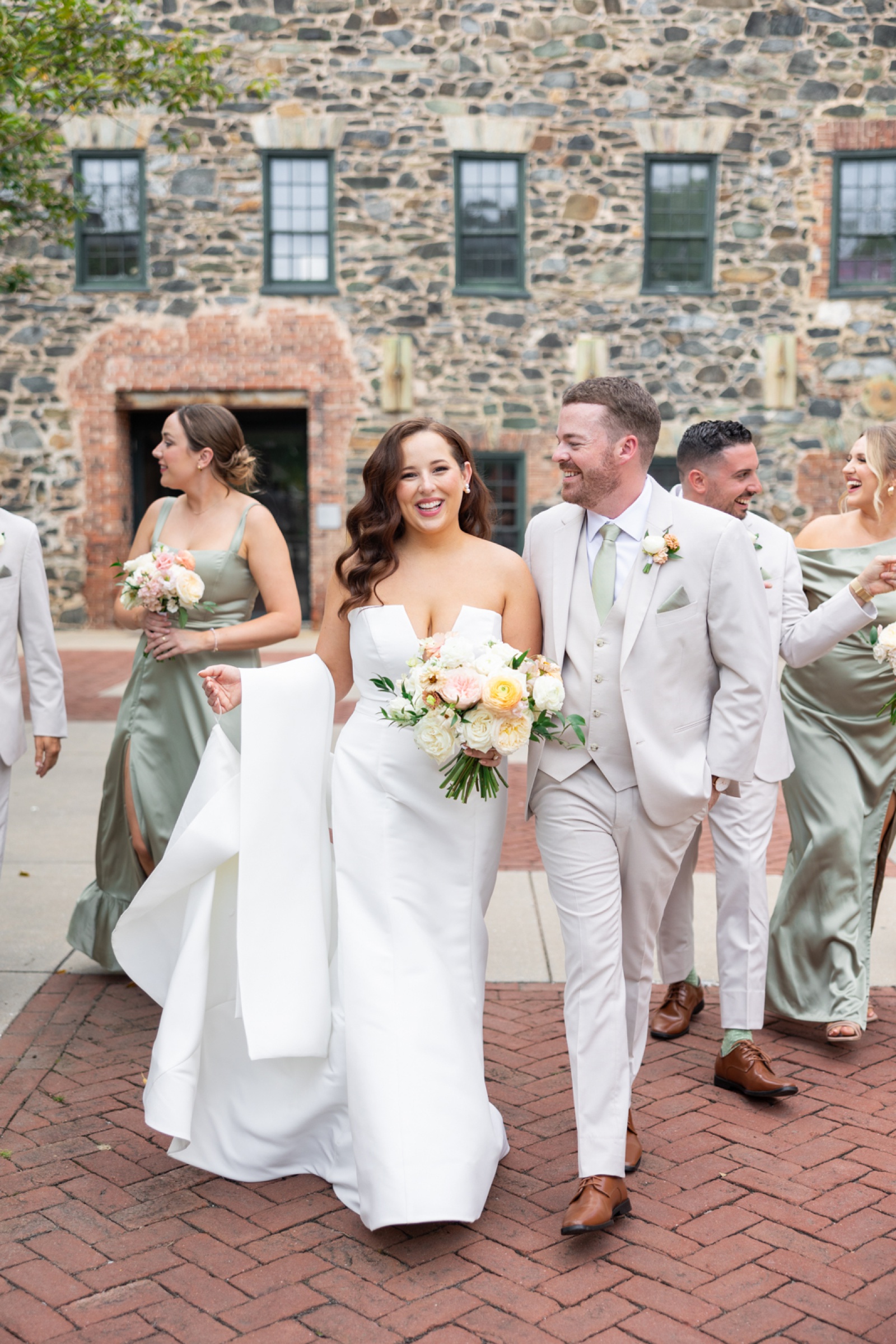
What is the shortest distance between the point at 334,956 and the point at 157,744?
5.51 feet

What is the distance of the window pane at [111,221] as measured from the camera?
16.8 meters

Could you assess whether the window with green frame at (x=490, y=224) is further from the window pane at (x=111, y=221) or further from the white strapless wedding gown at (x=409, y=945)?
the white strapless wedding gown at (x=409, y=945)

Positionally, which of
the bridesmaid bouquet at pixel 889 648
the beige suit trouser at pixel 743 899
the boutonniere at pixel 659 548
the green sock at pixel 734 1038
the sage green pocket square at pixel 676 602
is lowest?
the green sock at pixel 734 1038

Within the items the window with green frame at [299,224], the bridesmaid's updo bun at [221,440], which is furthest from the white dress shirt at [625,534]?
Result: the window with green frame at [299,224]

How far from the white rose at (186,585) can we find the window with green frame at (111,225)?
1304 cm

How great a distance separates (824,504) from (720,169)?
175 inches

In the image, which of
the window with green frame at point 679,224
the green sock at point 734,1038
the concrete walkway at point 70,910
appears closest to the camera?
the green sock at point 734,1038

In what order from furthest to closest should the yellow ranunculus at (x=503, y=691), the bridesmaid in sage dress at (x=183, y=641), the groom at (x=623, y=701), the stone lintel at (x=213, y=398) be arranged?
the stone lintel at (x=213, y=398) → the bridesmaid in sage dress at (x=183, y=641) → the groom at (x=623, y=701) → the yellow ranunculus at (x=503, y=691)

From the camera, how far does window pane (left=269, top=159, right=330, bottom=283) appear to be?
1662 centimetres

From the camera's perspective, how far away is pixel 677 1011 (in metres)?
4.95

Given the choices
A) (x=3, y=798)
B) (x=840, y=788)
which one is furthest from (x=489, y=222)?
(x=3, y=798)

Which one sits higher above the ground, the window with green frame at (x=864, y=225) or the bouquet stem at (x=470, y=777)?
the window with green frame at (x=864, y=225)

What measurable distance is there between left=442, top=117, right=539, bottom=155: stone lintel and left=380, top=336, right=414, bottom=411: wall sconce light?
249 centimetres

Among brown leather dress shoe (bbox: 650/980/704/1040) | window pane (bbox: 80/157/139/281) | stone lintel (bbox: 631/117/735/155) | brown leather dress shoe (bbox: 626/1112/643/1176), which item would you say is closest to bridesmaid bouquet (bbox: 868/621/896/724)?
brown leather dress shoe (bbox: 650/980/704/1040)
